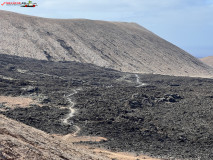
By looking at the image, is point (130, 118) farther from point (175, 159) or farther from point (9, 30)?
point (9, 30)

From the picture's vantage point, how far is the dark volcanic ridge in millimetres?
26392

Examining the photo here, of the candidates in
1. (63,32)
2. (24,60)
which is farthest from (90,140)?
(63,32)

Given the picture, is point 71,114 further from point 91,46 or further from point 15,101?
point 91,46

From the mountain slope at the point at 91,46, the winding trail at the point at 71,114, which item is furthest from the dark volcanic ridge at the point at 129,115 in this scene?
the mountain slope at the point at 91,46

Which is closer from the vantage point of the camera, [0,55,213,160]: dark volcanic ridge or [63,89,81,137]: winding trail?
[0,55,213,160]: dark volcanic ridge

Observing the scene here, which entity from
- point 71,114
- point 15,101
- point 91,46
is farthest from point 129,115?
point 91,46

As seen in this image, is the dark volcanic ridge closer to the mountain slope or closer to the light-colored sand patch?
the light-colored sand patch

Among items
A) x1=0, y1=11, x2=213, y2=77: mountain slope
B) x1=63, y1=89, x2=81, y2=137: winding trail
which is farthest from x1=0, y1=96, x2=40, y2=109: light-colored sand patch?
x1=0, y1=11, x2=213, y2=77: mountain slope

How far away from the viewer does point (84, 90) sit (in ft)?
162

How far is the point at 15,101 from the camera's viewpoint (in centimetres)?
3875

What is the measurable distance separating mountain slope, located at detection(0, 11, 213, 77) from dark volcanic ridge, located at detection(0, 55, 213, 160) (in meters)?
31.5

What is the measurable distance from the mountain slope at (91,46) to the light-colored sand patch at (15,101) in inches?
1744

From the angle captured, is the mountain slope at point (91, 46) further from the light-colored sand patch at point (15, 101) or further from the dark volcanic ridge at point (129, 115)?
the light-colored sand patch at point (15, 101)

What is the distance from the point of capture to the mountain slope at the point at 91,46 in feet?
296
